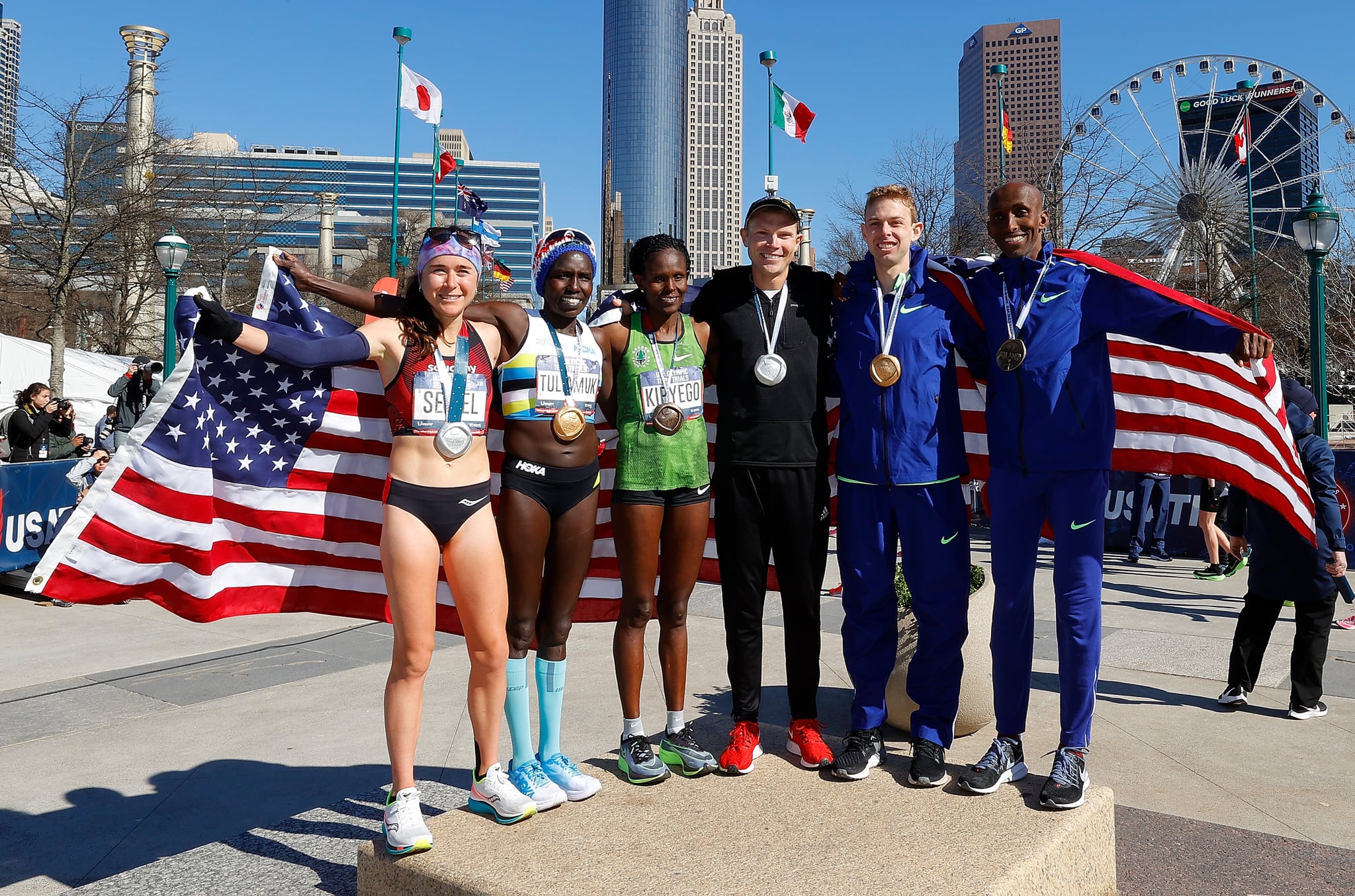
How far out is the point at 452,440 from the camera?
3514 mm

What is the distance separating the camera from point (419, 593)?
346 cm

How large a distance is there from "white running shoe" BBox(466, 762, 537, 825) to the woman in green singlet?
52 cm

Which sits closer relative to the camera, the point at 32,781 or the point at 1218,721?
the point at 32,781

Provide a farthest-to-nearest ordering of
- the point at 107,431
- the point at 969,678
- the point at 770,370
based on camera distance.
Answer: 1. the point at 107,431
2. the point at 969,678
3. the point at 770,370

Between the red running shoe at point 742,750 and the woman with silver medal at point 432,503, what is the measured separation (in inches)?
33.2

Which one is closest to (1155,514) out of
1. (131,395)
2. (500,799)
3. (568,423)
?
(568,423)

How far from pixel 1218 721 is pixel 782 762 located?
11.0 ft

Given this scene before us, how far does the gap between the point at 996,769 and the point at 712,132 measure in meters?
200

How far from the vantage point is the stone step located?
304 centimetres

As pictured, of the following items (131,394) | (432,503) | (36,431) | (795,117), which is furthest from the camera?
(795,117)

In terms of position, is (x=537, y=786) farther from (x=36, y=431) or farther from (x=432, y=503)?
(x=36, y=431)

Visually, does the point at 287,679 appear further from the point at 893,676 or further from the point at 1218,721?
the point at 1218,721

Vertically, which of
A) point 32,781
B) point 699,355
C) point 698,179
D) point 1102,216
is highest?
point 698,179

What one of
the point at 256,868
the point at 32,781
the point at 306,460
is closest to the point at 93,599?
the point at 306,460
